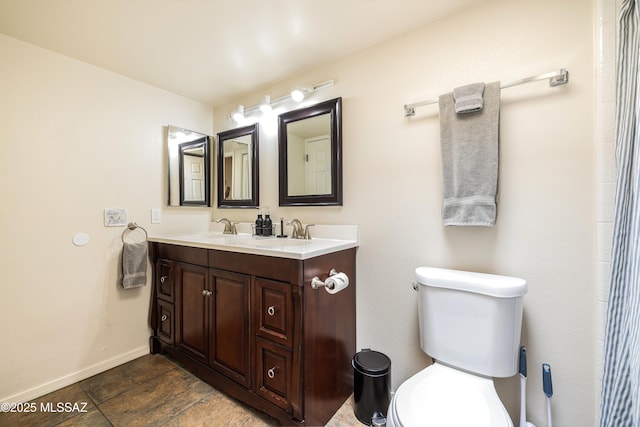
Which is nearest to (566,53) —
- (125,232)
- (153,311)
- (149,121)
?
(149,121)

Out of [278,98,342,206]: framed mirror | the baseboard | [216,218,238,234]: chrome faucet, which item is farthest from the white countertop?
the baseboard

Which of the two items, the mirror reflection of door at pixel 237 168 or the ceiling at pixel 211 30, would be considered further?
the mirror reflection of door at pixel 237 168

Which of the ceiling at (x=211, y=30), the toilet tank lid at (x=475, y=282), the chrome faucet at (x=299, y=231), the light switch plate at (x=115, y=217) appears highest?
the ceiling at (x=211, y=30)

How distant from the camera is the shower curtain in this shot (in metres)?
0.78

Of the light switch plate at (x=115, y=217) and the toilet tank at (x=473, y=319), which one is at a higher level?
the light switch plate at (x=115, y=217)

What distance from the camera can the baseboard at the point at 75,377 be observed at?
1.51 m

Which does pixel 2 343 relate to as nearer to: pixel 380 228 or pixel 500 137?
pixel 380 228

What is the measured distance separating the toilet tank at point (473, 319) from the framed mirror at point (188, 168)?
197cm

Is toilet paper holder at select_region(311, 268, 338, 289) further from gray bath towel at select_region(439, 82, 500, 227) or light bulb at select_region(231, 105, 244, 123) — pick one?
light bulb at select_region(231, 105, 244, 123)

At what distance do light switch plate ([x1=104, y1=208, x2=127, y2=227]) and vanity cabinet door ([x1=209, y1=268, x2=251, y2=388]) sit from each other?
0.88 m

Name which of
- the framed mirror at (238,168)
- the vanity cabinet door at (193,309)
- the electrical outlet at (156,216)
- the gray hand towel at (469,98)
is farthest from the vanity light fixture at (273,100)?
the vanity cabinet door at (193,309)

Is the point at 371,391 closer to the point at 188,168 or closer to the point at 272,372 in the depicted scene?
the point at 272,372

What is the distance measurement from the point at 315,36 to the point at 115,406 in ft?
7.82

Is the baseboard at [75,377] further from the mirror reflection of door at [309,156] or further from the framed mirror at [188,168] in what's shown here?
the mirror reflection of door at [309,156]
